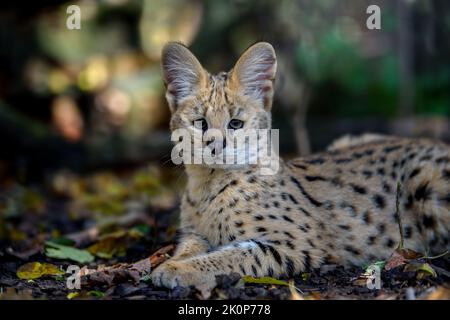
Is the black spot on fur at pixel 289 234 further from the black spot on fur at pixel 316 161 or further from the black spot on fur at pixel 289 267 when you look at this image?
the black spot on fur at pixel 316 161

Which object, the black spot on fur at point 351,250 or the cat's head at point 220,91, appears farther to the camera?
A: the black spot on fur at point 351,250

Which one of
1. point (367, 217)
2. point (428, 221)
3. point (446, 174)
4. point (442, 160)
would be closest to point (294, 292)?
point (367, 217)

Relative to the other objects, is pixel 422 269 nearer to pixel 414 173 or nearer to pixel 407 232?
pixel 407 232

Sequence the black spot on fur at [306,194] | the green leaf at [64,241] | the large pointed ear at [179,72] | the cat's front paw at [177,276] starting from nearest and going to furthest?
the cat's front paw at [177,276]
the large pointed ear at [179,72]
the black spot on fur at [306,194]
the green leaf at [64,241]

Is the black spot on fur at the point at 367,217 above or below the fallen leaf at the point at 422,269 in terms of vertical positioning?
above

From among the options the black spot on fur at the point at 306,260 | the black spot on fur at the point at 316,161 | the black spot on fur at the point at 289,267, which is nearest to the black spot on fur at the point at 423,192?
the black spot on fur at the point at 316,161

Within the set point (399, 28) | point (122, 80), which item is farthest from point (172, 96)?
point (399, 28)
